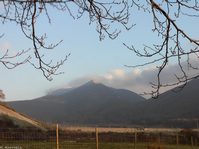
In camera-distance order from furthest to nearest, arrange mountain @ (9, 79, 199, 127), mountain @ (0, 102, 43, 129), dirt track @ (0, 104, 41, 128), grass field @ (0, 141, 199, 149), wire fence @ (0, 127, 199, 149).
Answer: mountain @ (9, 79, 199, 127) → dirt track @ (0, 104, 41, 128) → mountain @ (0, 102, 43, 129) → wire fence @ (0, 127, 199, 149) → grass field @ (0, 141, 199, 149)

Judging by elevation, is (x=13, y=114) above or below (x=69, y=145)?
above

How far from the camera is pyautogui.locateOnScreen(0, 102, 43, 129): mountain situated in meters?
35.5

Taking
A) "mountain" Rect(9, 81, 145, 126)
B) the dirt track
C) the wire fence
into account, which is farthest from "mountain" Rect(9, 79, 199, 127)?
the wire fence

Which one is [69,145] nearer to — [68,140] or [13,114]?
[68,140]

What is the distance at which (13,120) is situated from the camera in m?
36.7

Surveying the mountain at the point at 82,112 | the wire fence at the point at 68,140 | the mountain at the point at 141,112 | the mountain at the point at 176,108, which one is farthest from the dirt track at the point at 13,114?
the mountain at the point at 82,112

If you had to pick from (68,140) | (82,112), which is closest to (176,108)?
(82,112)

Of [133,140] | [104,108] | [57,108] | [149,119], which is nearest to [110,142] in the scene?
[133,140]

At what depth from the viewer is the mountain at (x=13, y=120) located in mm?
35469

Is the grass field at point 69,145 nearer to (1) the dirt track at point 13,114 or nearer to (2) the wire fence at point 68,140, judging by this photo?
(2) the wire fence at point 68,140

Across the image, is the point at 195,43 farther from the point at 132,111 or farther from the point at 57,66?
the point at 132,111

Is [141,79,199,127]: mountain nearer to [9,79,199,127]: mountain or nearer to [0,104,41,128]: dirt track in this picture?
[9,79,199,127]: mountain

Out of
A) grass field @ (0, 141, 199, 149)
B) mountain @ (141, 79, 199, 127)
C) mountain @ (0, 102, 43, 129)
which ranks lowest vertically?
grass field @ (0, 141, 199, 149)

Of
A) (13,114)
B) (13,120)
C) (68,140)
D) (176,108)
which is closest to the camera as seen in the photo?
(68,140)
